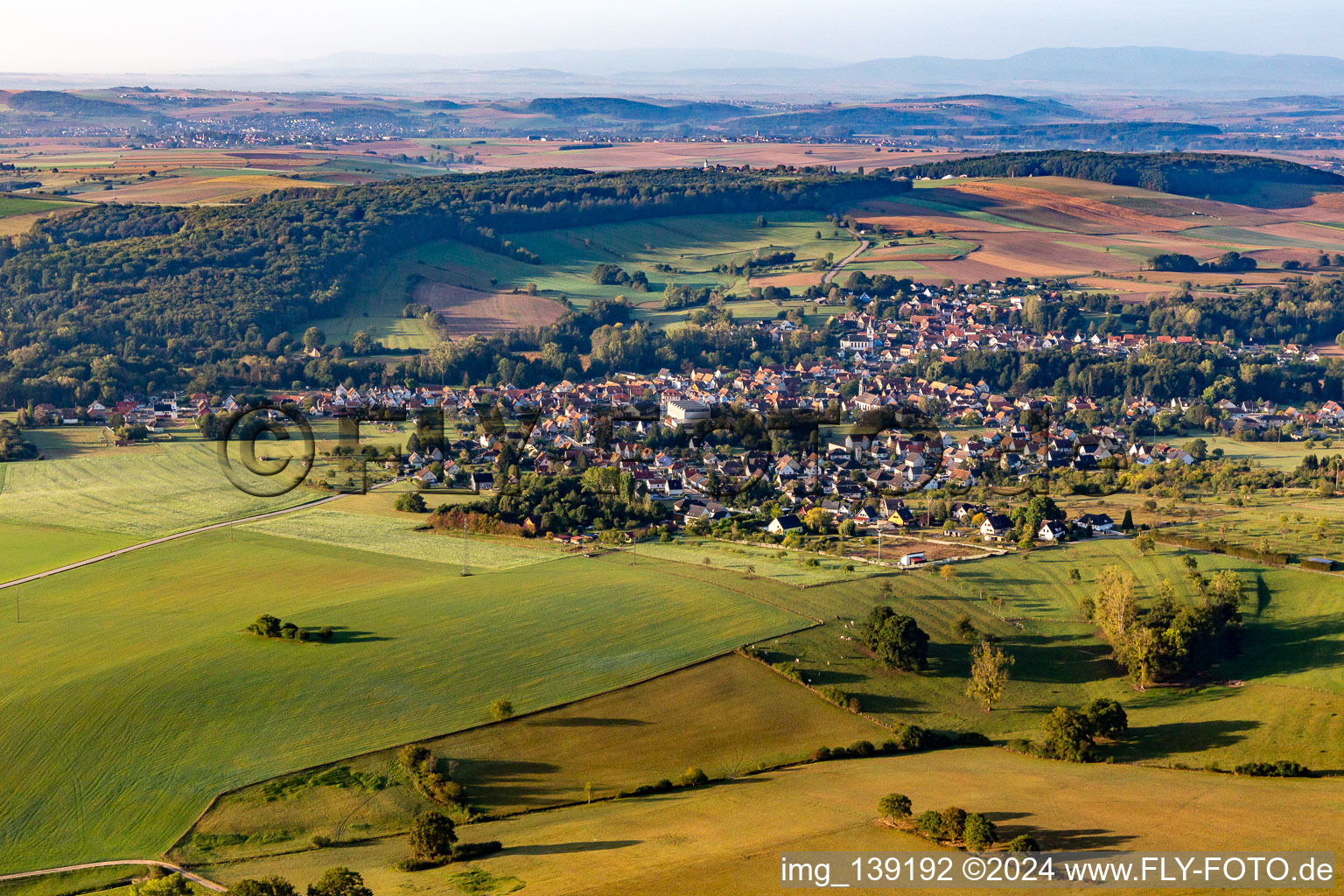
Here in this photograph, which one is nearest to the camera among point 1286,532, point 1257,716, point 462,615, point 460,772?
point 460,772

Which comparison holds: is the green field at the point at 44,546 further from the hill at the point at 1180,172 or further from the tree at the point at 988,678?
the hill at the point at 1180,172

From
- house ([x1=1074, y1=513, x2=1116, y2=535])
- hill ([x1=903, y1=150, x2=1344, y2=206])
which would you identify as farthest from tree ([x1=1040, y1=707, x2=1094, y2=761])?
hill ([x1=903, y1=150, x2=1344, y2=206])

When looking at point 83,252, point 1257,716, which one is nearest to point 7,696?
point 1257,716

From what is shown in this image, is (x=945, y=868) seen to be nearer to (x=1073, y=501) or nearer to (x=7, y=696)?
(x=7, y=696)

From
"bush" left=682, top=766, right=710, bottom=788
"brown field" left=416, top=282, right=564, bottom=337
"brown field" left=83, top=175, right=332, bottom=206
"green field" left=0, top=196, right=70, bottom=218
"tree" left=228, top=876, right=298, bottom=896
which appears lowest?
"bush" left=682, top=766, right=710, bottom=788

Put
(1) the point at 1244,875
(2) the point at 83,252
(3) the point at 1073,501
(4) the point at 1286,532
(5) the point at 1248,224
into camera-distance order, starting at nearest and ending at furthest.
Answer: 1. (1) the point at 1244,875
2. (4) the point at 1286,532
3. (3) the point at 1073,501
4. (2) the point at 83,252
5. (5) the point at 1248,224

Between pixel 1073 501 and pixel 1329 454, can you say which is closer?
pixel 1073 501

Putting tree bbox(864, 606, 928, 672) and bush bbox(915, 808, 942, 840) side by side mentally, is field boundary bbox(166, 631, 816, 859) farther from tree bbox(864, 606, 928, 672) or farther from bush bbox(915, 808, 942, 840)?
bush bbox(915, 808, 942, 840)
